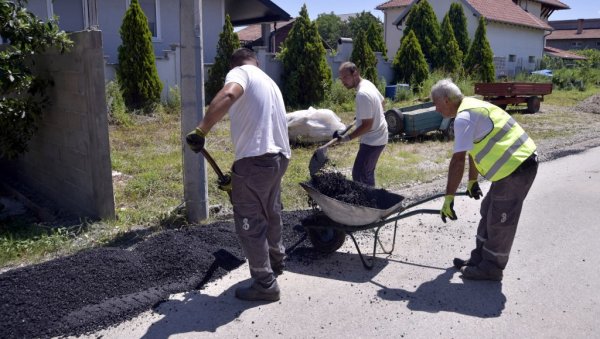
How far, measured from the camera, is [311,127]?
409 inches

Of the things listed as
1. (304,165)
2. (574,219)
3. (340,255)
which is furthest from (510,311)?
(304,165)

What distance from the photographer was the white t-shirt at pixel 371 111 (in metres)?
5.50

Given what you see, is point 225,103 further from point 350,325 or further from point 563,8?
point 563,8

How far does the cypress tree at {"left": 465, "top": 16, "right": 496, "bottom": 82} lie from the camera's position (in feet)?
79.1

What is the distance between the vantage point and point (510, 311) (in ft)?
13.3

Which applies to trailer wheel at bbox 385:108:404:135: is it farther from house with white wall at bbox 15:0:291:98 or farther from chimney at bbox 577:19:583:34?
chimney at bbox 577:19:583:34

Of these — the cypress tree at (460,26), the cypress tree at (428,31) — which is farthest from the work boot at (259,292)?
the cypress tree at (460,26)

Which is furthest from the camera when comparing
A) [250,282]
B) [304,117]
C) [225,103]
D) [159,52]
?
[159,52]

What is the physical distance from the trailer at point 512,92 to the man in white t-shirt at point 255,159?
547 inches

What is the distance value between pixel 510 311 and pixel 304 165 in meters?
5.20

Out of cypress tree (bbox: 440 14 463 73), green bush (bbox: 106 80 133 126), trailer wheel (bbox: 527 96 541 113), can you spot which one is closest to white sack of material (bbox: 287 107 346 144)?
green bush (bbox: 106 80 133 126)

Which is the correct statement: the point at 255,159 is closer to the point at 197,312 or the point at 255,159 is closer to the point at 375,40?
the point at 197,312

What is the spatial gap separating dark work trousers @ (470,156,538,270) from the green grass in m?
2.75

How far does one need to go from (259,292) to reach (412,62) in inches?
729
